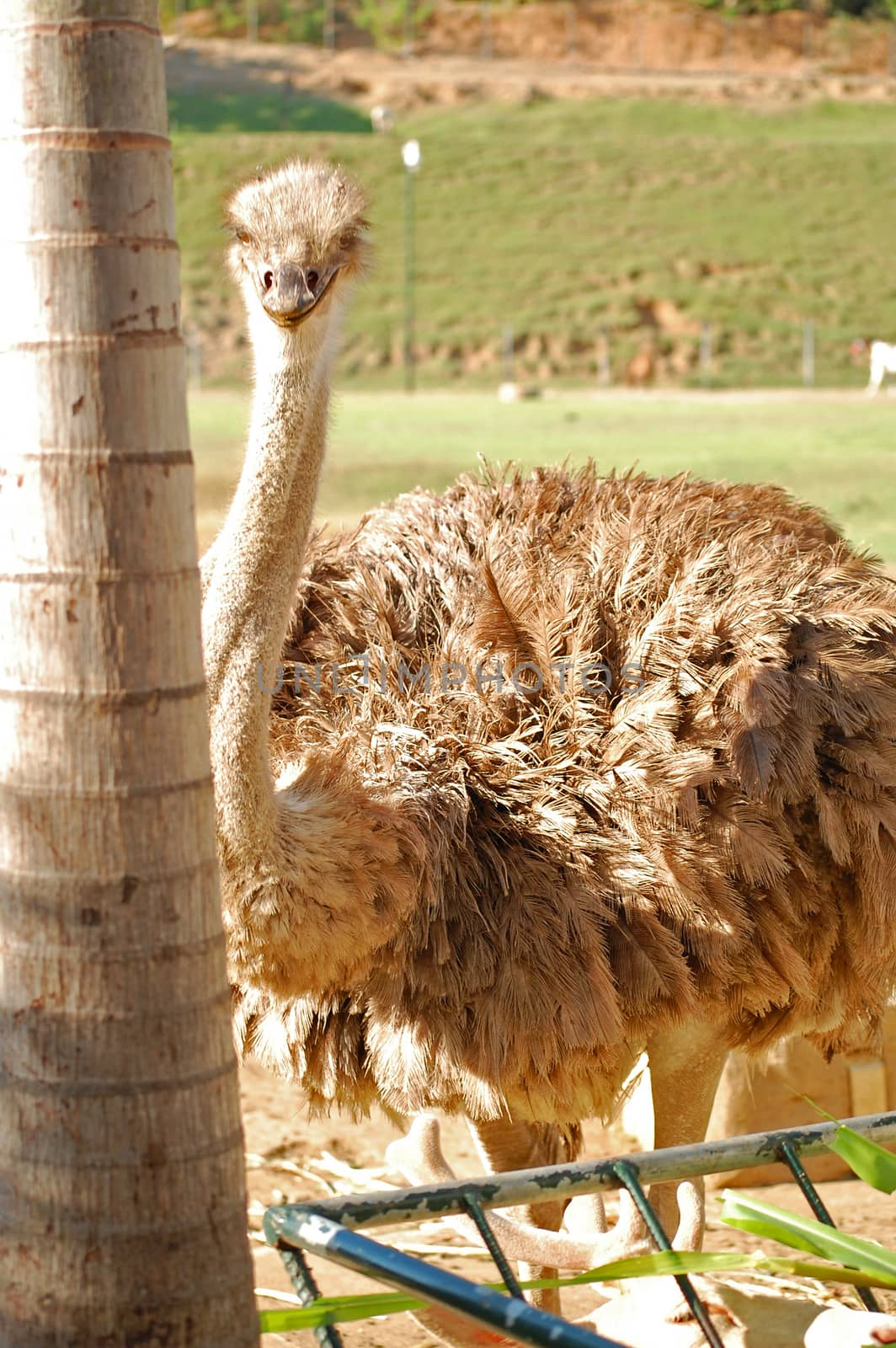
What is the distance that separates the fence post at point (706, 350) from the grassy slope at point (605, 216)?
0.33 meters

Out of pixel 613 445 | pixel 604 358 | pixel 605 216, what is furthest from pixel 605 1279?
pixel 605 216

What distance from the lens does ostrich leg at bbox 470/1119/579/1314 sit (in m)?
3.60

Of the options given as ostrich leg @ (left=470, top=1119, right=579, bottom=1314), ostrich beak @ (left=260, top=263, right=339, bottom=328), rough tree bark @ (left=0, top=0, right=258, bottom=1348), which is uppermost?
ostrich beak @ (left=260, top=263, right=339, bottom=328)

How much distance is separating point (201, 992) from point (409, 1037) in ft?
4.56

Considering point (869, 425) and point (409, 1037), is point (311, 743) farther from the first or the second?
point (869, 425)

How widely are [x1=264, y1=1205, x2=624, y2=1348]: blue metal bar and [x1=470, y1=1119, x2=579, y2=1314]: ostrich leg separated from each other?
167 centimetres

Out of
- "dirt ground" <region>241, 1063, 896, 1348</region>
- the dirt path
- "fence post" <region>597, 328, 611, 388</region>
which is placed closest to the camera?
"dirt ground" <region>241, 1063, 896, 1348</region>

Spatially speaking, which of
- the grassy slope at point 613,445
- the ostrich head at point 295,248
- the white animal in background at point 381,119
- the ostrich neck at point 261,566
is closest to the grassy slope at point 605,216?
the white animal in background at point 381,119

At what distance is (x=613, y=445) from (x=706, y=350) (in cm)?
2150

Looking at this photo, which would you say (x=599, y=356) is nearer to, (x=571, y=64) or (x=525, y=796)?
(x=571, y=64)

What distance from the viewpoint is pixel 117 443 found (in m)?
1.73

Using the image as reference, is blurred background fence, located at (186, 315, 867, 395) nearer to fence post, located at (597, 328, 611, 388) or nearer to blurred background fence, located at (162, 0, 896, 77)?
fence post, located at (597, 328, 611, 388)

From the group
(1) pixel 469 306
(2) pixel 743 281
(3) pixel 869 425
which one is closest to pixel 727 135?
(2) pixel 743 281

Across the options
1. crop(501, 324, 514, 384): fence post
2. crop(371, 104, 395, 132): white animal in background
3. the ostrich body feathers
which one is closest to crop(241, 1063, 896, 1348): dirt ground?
the ostrich body feathers
